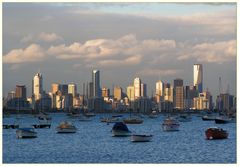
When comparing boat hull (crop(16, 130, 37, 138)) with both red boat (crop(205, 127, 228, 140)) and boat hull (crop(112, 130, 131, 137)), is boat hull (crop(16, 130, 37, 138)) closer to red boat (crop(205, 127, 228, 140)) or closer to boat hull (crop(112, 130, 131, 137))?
boat hull (crop(112, 130, 131, 137))

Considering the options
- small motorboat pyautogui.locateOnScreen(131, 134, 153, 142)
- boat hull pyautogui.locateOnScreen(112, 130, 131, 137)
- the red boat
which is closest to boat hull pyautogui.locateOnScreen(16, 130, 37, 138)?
boat hull pyautogui.locateOnScreen(112, 130, 131, 137)

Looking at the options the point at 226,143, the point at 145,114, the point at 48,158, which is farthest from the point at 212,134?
the point at 145,114

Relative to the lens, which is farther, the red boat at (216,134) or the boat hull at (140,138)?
the red boat at (216,134)

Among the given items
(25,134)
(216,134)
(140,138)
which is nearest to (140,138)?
(140,138)

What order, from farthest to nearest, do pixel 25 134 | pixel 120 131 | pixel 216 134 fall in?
pixel 120 131
pixel 25 134
pixel 216 134

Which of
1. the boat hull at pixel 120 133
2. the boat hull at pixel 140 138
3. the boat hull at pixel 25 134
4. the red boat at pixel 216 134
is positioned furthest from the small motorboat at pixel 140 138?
the boat hull at pixel 25 134

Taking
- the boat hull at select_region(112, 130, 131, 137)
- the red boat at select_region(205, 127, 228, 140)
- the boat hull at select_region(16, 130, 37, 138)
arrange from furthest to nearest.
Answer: the boat hull at select_region(16, 130, 37, 138)
the boat hull at select_region(112, 130, 131, 137)
the red boat at select_region(205, 127, 228, 140)

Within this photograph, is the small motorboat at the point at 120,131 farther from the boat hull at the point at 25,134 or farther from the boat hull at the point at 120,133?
the boat hull at the point at 25,134

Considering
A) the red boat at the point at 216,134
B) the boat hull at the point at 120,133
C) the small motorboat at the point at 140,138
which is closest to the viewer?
the small motorboat at the point at 140,138

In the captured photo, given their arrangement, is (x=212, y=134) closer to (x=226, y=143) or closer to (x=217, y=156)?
(x=226, y=143)

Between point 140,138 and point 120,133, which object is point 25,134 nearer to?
point 120,133

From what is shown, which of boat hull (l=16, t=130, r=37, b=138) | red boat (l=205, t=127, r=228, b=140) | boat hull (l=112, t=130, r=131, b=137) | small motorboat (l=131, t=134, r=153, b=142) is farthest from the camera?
boat hull (l=16, t=130, r=37, b=138)
